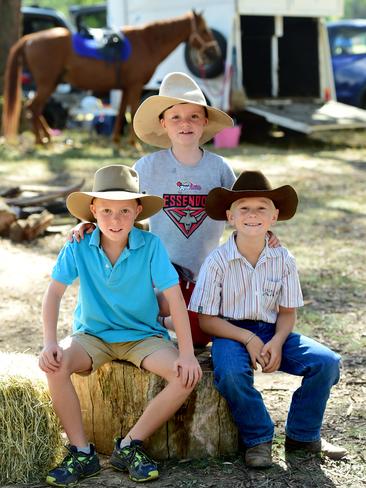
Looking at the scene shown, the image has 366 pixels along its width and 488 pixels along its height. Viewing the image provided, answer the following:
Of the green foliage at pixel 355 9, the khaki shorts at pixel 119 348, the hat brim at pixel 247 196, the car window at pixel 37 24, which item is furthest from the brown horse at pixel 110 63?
the green foliage at pixel 355 9

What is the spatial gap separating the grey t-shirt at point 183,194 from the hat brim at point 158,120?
121mm

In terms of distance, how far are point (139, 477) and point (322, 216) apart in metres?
5.13

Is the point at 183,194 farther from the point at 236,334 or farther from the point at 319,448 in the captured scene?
the point at 319,448

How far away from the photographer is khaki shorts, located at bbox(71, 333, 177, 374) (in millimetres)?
3008

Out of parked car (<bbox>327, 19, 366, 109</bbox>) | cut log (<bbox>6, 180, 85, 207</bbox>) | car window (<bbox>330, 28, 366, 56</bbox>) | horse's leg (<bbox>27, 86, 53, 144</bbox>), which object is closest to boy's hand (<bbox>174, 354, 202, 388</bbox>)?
cut log (<bbox>6, 180, 85, 207</bbox>)

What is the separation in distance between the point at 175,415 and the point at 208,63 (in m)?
9.83

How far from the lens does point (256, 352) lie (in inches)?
119

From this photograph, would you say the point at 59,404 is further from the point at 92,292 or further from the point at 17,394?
the point at 92,292

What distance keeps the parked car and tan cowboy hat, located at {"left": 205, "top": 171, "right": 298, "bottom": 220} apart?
11.3 meters

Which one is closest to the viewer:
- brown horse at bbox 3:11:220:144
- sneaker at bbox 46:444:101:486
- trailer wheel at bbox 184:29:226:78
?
sneaker at bbox 46:444:101:486

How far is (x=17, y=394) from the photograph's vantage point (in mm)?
2930

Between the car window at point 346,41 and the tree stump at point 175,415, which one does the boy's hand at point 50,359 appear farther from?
the car window at point 346,41

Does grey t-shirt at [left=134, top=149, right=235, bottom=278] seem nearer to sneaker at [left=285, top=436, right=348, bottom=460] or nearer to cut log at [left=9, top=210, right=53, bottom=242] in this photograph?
sneaker at [left=285, top=436, right=348, bottom=460]

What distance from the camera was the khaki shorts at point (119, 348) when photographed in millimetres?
3008
